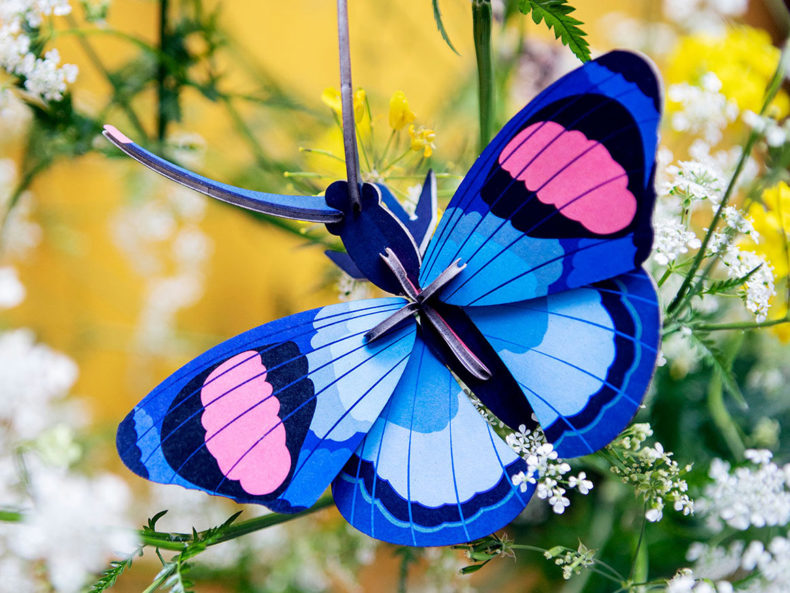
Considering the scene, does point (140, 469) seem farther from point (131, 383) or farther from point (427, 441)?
point (131, 383)

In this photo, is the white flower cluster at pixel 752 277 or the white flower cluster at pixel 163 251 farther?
the white flower cluster at pixel 163 251

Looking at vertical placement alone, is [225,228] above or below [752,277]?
above

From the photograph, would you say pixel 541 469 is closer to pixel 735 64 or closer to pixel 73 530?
pixel 73 530

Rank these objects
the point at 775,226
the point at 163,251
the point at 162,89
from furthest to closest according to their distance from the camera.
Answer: the point at 163,251 < the point at 162,89 < the point at 775,226

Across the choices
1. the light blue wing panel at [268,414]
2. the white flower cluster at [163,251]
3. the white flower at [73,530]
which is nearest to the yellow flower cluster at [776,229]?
the light blue wing panel at [268,414]

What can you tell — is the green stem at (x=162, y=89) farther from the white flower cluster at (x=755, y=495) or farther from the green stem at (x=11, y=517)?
the white flower cluster at (x=755, y=495)

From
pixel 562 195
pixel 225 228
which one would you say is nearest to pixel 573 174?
pixel 562 195
